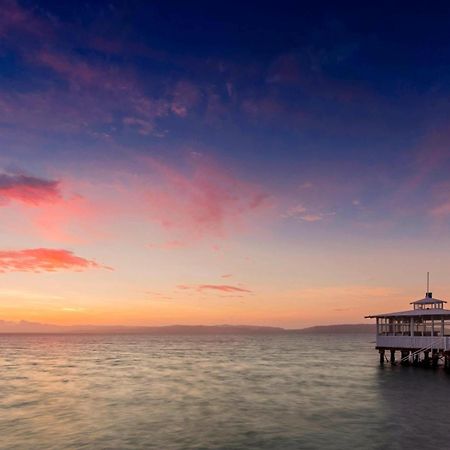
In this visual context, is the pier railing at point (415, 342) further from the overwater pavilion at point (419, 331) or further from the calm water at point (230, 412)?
the calm water at point (230, 412)

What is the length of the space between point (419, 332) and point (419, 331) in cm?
11

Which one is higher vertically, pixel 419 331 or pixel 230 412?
pixel 419 331

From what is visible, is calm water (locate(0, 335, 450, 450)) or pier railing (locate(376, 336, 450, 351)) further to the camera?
pier railing (locate(376, 336, 450, 351))

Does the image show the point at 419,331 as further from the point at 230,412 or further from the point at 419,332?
the point at 230,412

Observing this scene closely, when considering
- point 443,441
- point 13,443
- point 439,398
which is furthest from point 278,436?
point 439,398

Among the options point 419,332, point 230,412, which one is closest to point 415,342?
point 419,332

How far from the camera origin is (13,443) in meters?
26.7

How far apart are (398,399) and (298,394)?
9490 millimetres

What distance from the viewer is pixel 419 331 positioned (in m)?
54.0

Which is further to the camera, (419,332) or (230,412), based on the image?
(419,332)

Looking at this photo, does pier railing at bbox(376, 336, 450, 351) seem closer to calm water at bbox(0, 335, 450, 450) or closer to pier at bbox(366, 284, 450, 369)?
pier at bbox(366, 284, 450, 369)

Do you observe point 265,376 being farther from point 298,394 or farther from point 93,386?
point 93,386

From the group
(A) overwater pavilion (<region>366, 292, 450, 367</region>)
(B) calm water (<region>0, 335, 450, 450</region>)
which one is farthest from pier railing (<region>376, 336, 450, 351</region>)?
(B) calm water (<region>0, 335, 450, 450</region>)

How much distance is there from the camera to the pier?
5094 centimetres
